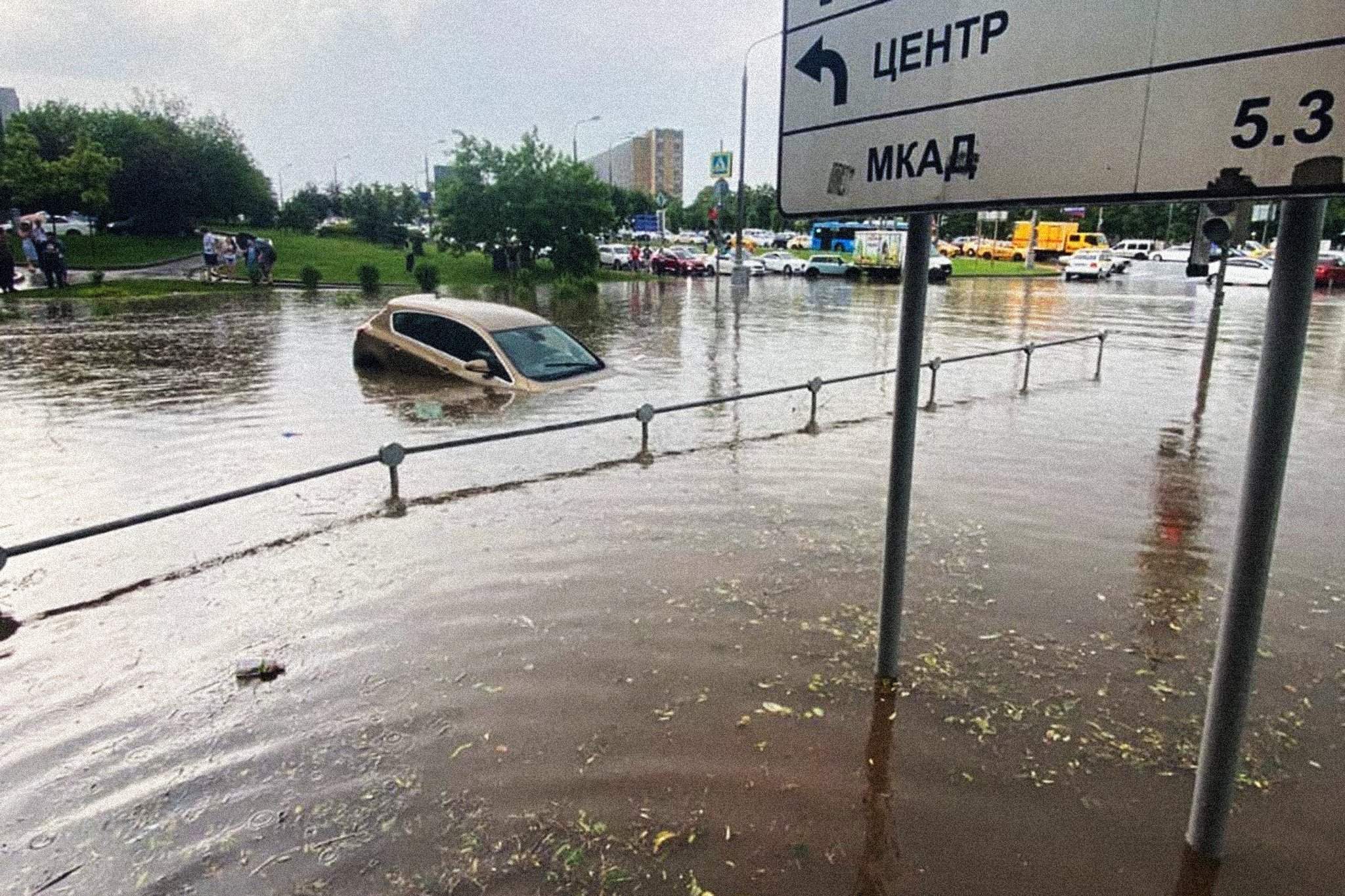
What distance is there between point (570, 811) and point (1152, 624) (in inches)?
138

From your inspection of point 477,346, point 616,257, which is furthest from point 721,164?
point 477,346

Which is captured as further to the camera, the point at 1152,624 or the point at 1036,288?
the point at 1036,288

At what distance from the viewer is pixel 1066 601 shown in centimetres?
505

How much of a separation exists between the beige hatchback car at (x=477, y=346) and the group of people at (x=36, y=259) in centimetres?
1884

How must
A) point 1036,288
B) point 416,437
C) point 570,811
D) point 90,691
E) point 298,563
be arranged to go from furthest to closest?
point 1036,288
point 416,437
point 298,563
point 90,691
point 570,811

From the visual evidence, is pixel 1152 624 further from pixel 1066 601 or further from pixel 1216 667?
pixel 1216 667

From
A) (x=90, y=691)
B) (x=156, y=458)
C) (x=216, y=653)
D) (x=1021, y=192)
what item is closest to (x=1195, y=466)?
(x=1021, y=192)

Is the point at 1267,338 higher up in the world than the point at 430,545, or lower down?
higher up

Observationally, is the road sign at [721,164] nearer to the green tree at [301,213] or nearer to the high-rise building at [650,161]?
the green tree at [301,213]

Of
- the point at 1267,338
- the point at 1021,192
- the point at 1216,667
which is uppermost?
the point at 1021,192

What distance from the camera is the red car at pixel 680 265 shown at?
147 ft

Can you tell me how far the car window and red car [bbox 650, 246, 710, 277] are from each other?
34.0m

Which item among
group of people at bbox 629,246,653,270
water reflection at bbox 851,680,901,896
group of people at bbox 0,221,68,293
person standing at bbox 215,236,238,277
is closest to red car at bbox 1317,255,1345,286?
group of people at bbox 629,246,653,270

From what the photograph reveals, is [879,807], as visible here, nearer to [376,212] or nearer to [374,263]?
[374,263]
